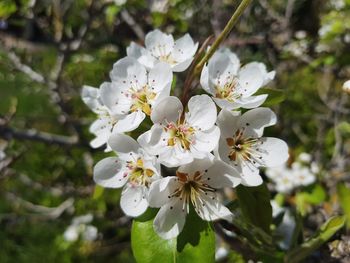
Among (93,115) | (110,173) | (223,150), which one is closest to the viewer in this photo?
(223,150)

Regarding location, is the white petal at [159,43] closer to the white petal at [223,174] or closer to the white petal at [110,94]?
the white petal at [110,94]

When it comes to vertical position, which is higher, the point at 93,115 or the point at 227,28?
the point at 227,28

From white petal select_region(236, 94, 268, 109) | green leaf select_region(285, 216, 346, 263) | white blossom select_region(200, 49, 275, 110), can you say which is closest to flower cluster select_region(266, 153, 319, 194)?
green leaf select_region(285, 216, 346, 263)

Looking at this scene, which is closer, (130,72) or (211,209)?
(211,209)

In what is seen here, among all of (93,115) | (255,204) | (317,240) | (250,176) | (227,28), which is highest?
(227,28)

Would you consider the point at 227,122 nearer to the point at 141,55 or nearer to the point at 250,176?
the point at 250,176

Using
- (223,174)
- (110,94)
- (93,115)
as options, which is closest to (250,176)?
(223,174)

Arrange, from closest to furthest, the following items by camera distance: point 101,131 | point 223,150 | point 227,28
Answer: point 227,28 → point 223,150 → point 101,131
